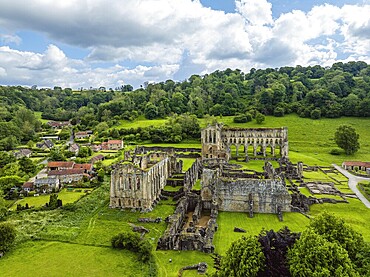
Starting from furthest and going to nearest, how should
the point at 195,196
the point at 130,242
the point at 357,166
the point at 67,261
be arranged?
the point at 357,166 < the point at 195,196 < the point at 130,242 < the point at 67,261

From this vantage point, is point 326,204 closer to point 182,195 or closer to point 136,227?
point 182,195

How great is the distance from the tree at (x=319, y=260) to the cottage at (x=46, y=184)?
48511 millimetres

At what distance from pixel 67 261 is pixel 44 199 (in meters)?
24.0

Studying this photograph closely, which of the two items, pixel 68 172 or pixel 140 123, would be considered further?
pixel 140 123

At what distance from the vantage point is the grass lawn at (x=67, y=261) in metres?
30.1

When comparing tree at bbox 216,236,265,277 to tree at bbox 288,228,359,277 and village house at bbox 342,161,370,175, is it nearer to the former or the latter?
tree at bbox 288,228,359,277

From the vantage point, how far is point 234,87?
5940 inches

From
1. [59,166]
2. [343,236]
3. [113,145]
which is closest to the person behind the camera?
[343,236]

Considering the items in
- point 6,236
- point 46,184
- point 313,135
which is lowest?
point 6,236

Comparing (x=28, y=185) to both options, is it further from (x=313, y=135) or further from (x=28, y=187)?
(x=313, y=135)

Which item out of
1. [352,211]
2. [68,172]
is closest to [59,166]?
[68,172]

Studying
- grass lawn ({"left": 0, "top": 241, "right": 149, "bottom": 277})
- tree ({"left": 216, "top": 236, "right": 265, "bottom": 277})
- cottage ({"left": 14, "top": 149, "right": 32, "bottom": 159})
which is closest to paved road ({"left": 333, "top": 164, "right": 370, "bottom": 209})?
tree ({"left": 216, "top": 236, "right": 265, "bottom": 277})

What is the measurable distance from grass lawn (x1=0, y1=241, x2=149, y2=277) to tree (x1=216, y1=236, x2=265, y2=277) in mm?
10383

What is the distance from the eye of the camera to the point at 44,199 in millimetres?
52969
